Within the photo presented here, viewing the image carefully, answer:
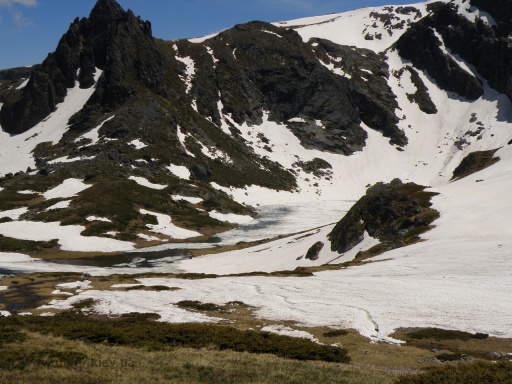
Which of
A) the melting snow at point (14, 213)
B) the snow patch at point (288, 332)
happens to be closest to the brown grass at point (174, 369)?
the snow patch at point (288, 332)

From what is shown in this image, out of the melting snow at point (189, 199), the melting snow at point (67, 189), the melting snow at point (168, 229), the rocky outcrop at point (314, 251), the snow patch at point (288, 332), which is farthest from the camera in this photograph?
the melting snow at point (189, 199)

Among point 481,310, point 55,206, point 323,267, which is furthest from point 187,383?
point 55,206

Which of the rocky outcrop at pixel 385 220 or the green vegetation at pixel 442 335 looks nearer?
the green vegetation at pixel 442 335

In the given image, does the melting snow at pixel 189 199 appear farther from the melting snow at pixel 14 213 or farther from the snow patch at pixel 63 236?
→ the melting snow at pixel 14 213

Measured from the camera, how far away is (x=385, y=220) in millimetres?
82062

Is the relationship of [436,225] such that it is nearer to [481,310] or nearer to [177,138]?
[481,310]

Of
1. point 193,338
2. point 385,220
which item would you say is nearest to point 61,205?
point 385,220

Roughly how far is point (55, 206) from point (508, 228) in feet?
351

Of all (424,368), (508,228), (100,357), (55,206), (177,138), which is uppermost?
(177,138)

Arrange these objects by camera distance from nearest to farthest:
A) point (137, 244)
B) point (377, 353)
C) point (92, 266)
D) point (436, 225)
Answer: point (377, 353) → point (436, 225) → point (92, 266) → point (137, 244)

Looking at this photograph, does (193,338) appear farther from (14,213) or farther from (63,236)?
(14,213)

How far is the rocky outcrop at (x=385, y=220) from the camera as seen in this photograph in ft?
256

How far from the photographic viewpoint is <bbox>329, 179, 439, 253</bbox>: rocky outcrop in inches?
3068

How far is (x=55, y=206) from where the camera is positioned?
133 m
